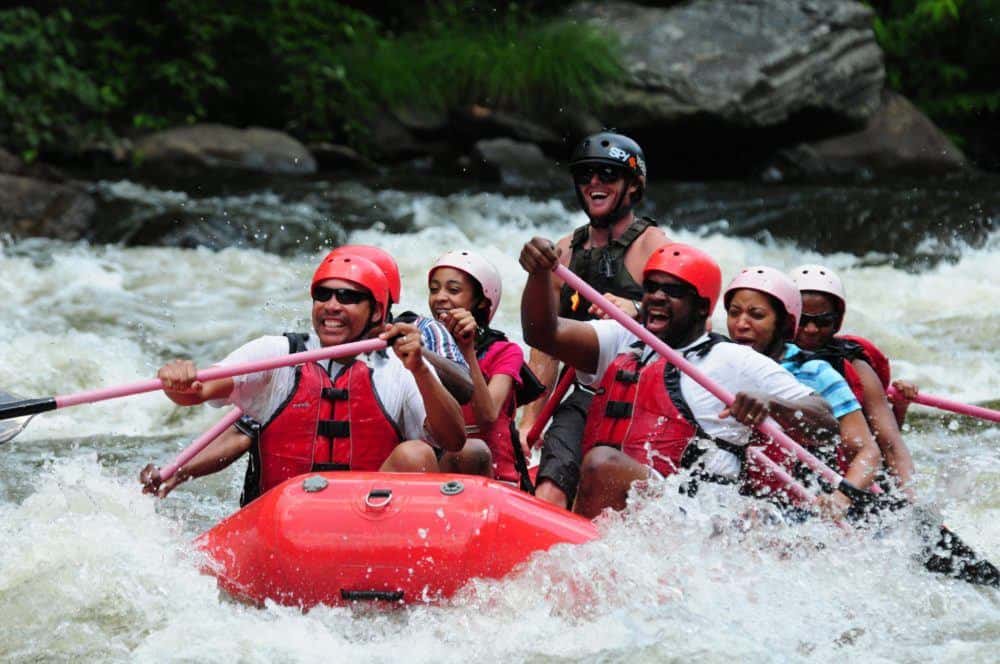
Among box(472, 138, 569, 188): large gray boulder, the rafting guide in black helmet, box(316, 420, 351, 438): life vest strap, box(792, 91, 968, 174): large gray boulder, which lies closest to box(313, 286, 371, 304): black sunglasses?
box(316, 420, 351, 438): life vest strap

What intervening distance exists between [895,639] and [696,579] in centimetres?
71

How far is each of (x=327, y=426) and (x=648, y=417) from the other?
1.07 metres

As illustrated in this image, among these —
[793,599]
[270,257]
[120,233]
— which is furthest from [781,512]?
[120,233]

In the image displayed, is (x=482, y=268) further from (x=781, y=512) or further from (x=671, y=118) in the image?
(x=671, y=118)

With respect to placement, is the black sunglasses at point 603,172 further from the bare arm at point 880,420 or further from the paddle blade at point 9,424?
the paddle blade at point 9,424

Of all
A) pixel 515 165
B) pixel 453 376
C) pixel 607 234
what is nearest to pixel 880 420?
pixel 607 234

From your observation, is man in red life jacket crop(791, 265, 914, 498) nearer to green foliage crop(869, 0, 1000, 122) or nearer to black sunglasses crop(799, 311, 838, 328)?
black sunglasses crop(799, 311, 838, 328)

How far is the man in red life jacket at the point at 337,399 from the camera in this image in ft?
16.6

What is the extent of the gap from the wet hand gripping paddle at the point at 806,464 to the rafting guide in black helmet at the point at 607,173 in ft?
3.54

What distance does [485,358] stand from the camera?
5.66 meters

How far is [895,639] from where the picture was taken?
492cm

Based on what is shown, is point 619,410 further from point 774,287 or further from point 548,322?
point 774,287

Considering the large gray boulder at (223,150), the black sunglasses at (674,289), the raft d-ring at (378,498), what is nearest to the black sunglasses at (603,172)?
the black sunglasses at (674,289)

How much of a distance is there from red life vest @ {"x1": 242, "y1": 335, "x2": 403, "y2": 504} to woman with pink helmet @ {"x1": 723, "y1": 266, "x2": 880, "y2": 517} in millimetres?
1293
